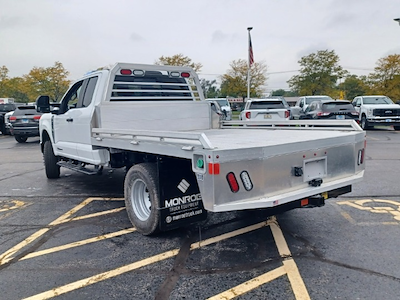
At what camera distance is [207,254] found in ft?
12.5

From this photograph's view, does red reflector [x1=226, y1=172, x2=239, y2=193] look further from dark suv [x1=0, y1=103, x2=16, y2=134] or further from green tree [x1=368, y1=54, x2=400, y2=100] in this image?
green tree [x1=368, y1=54, x2=400, y2=100]

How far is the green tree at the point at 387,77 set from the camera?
113 ft

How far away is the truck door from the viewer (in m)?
6.11

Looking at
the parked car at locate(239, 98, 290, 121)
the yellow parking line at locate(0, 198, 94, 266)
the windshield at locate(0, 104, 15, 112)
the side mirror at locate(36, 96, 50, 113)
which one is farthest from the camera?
the windshield at locate(0, 104, 15, 112)

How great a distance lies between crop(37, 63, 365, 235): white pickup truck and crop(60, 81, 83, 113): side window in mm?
20

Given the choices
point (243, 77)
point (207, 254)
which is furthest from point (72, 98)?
point (243, 77)

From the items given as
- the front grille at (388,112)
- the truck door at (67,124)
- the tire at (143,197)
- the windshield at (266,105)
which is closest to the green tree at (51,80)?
the windshield at (266,105)

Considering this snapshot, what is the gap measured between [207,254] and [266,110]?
34.7ft

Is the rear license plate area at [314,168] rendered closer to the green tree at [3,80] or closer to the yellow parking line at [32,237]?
the yellow parking line at [32,237]

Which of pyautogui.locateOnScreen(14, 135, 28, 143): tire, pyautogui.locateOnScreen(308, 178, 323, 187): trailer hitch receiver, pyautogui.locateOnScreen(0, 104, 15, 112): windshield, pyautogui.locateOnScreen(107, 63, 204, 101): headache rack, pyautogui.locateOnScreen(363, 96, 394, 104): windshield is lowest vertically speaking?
pyautogui.locateOnScreen(14, 135, 28, 143): tire

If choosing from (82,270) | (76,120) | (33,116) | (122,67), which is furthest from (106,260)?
(33,116)

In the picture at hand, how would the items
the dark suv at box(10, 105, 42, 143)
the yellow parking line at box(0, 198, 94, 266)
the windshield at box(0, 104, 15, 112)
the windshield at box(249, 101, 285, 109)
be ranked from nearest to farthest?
the yellow parking line at box(0, 198, 94, 266) < the windshield at box(249, 101, 285, 109) < the dark suv at box(10, 105, 42, 143) < the windshield at box(0, 104, 15, 112)

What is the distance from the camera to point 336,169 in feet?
13.2

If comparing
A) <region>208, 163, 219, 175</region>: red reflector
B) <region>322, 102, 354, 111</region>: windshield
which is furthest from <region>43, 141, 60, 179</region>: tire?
<region>322, 102, 354, 111</region>: windshield
